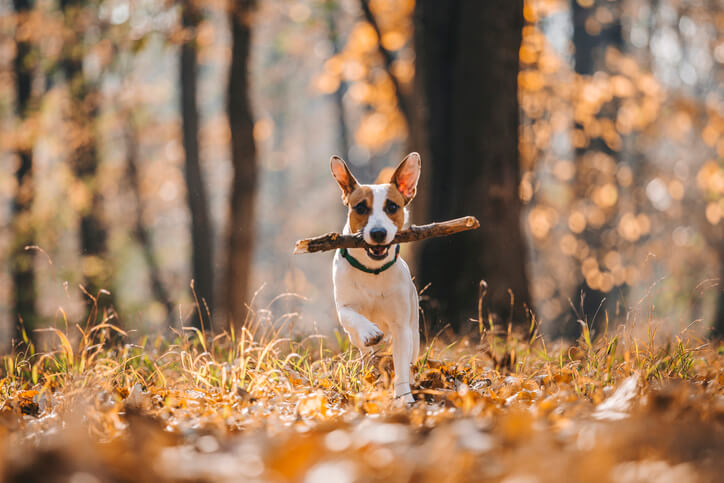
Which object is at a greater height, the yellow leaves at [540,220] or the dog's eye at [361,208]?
the dog's eye at [361,208]

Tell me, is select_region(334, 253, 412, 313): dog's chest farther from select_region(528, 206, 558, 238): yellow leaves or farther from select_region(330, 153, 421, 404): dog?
select_region(528, 206, 558, 238): yellow leaves

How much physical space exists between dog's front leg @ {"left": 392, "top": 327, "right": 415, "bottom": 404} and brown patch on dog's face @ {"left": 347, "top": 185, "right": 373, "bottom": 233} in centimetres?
71

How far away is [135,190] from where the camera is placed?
549 inches

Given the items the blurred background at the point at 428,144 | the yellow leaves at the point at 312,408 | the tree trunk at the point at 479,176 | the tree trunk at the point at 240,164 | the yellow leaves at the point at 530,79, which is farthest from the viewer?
the yellow leaves at the point at 530,79

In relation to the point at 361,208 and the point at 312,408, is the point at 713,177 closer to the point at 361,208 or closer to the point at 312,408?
the point at 361,208

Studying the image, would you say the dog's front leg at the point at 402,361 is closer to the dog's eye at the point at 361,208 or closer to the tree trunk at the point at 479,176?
the dog's eye at the point at 361,208

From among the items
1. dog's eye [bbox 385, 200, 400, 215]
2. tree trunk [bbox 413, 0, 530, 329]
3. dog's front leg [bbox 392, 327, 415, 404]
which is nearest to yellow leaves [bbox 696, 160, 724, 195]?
tree trunk [bbox 413, 0, 530, 329]

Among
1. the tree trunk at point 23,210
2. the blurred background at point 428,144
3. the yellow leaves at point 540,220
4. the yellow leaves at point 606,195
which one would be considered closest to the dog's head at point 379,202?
the blurred background at point 428,144

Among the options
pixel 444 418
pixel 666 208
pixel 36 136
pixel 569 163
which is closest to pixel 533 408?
pixel 444 418

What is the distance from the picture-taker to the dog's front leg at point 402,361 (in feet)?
11.4

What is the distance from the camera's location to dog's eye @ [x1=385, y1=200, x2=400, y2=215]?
416 centimetres

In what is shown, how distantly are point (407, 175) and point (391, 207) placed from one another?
0.35 metres

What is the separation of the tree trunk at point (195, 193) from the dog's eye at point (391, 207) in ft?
20.6

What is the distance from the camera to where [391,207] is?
418 cm
